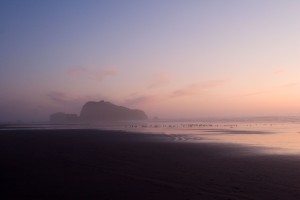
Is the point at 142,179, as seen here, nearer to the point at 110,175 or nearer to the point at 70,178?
the point at 110,175

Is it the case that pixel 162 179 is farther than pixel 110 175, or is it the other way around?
pixel 110 175

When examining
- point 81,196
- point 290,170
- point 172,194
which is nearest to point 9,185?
point 81,196

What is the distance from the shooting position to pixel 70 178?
14.1m

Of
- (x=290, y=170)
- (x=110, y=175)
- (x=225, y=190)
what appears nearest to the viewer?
(x=225, y=190)

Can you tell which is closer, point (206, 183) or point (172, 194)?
point (172, 194)

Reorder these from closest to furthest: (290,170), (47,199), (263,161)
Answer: (47,199), (290,170), (263,161)

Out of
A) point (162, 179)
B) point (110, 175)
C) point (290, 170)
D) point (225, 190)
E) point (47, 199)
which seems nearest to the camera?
point (47, 199)

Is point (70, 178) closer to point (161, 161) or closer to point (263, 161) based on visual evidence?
point (161, 161)

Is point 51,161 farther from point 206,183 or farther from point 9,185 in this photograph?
point 206,183

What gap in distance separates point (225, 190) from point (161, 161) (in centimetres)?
785

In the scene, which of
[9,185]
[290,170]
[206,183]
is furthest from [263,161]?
[9,185]

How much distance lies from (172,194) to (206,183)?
2.20 meters

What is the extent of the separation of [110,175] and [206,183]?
4.31 m

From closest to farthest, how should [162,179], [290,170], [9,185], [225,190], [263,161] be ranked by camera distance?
[225,190] → [9,185] → [162,179] → [290,170] → [263,161]
